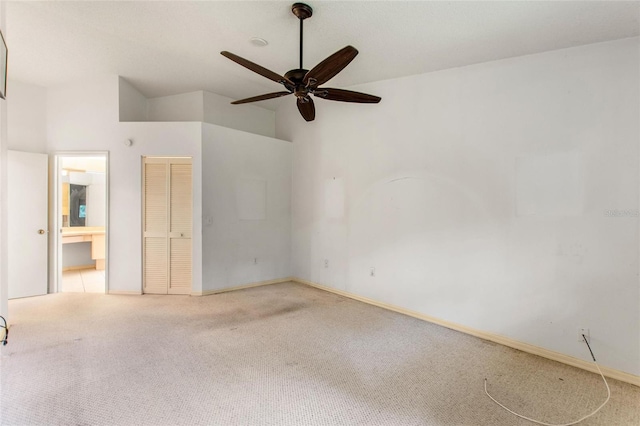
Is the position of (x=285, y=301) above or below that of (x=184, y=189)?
below

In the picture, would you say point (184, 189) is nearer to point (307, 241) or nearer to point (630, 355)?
point (307, 241)

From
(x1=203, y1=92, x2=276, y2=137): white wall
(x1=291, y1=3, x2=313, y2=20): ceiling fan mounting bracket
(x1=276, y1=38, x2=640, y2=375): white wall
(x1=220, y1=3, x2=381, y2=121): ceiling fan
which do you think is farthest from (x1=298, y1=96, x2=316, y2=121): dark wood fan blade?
(x1=203, y1=92, x2=276, y2=137): white wall

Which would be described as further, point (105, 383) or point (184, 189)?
point (184, 189)

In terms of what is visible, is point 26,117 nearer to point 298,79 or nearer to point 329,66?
point 298,79

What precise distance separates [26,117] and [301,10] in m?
4.34

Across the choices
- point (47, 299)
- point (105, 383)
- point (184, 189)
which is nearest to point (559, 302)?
point (105, 383)

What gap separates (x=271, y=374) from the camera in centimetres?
227

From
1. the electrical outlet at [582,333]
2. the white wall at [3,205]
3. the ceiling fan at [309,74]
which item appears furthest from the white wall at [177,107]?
the electrical outlet at [582,333]

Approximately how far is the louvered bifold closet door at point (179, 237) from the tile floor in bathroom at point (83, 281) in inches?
47.8

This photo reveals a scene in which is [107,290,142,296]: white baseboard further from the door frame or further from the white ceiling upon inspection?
the white ceiling

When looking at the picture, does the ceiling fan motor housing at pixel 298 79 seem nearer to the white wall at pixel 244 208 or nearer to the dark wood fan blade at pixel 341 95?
the dark wood fan blade at pixel 341 95

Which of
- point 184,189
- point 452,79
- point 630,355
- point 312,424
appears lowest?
point 312,424

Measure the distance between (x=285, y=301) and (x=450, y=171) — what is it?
2.67 m

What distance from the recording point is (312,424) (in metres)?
1.75
